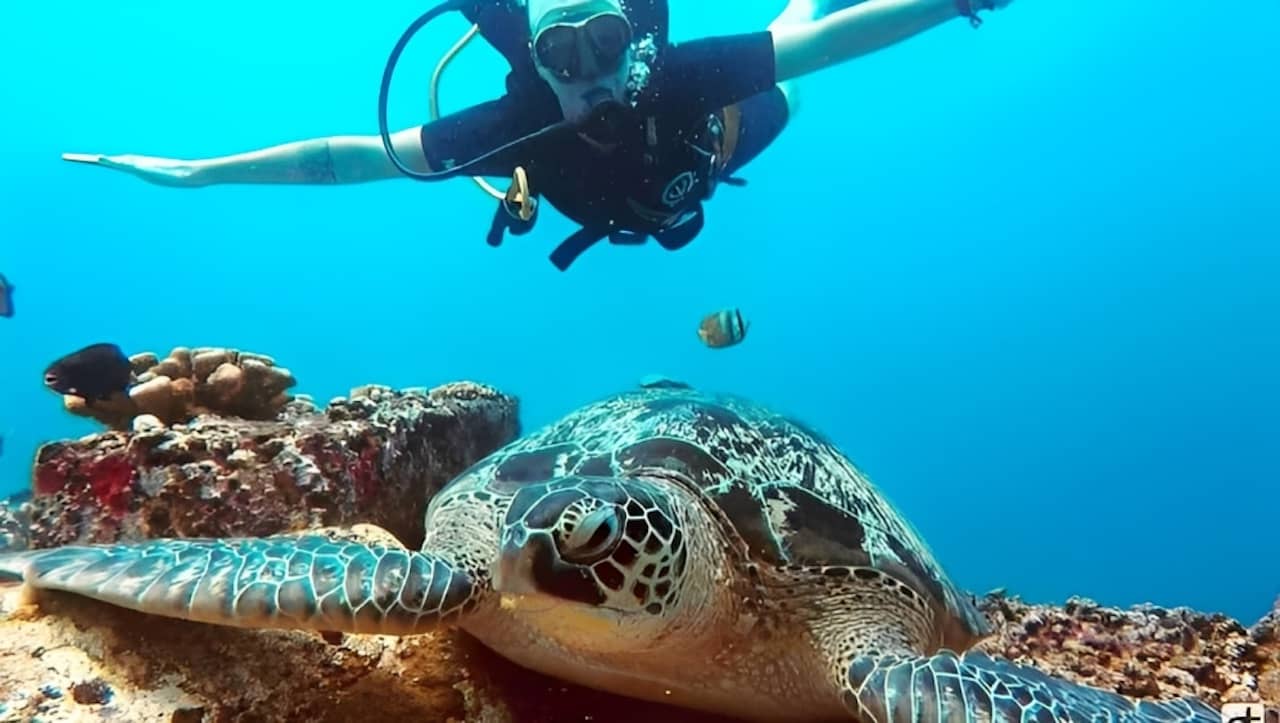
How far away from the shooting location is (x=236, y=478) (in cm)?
272

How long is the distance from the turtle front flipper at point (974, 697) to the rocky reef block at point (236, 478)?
2082 mm

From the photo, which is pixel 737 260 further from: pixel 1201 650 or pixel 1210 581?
pixel 1201 650

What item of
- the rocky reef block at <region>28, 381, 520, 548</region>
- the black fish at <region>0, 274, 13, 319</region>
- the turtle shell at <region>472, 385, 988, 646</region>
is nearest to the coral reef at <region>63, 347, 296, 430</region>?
the rocky reef block at <region>28, 381, 520, 548</region>

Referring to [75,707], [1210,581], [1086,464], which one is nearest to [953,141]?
[1086,464]

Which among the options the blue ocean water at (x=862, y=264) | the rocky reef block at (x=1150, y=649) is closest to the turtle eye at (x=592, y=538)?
the rocky reef block at (x=1150, y=649)

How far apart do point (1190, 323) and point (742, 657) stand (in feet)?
214

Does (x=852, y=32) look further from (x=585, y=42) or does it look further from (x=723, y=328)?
(x=723, y=328)

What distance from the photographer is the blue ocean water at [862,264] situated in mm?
47406

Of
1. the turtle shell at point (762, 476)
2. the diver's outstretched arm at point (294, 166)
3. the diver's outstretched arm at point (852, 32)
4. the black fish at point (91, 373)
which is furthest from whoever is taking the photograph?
the diver's outstretched arm at point (294, 166)

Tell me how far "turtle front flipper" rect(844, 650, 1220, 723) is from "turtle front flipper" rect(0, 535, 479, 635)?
Answer: 1052 mm

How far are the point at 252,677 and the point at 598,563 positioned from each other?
3.13ft

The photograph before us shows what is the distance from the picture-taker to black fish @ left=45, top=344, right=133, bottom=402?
352 centimetres

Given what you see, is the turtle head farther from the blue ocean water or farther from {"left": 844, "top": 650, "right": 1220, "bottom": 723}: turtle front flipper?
the blue ocean water

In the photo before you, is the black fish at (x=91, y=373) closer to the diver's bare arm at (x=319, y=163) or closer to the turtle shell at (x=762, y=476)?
the turtle shell at (x=762, y=476)
